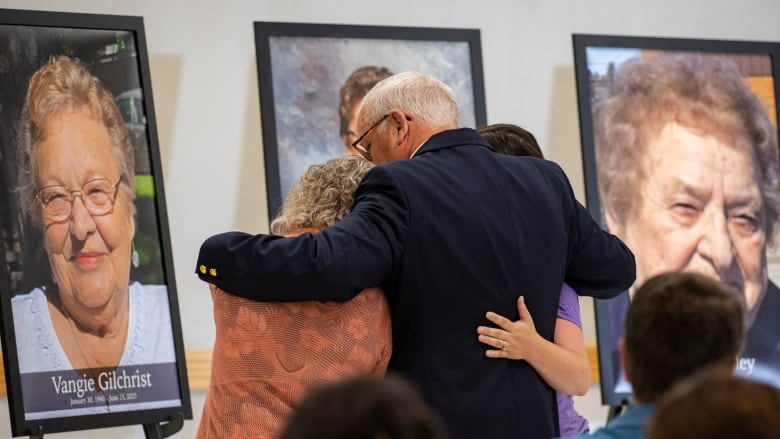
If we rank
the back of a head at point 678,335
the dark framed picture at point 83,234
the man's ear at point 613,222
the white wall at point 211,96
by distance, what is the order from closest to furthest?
the back of a head at point 678,335, the dark framed picture at point 83,234, the white wall at point 211,96, the man's ear at point 613,222

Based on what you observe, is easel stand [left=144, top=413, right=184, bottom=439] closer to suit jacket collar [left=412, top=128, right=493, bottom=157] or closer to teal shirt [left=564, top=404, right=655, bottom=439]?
suit jacket collar [left=412, top=128, right=493, bottom=157]

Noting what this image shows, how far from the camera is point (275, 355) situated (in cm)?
254

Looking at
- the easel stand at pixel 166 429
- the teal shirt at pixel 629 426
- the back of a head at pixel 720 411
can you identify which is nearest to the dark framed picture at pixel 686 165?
the easel stand at pixel 166 429

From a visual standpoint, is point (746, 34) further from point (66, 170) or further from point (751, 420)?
point (751, 420)

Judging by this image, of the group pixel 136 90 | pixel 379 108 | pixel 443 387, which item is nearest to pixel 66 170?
pixel 136 90

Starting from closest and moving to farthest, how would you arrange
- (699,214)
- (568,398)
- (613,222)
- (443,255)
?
(443,255)
(568,398)
(613,222)
(699,214)

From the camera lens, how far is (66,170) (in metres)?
4.10

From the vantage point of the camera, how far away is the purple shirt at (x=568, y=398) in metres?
2.88

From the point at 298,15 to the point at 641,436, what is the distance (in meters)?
3.57

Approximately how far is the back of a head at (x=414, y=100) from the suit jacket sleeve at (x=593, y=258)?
33 cm

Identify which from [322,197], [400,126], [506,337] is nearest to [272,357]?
[322,197]

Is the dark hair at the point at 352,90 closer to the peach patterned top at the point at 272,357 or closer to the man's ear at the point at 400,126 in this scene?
the man's ear at the point at 400,126

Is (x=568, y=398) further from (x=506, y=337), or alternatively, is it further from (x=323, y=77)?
(x=323, y=77)

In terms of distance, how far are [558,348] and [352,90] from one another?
8.03 ft
